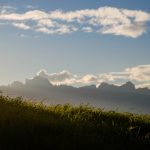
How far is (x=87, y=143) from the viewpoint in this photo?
65.0 feet

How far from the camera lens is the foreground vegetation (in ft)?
62.6

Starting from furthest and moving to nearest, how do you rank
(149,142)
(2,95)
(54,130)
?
(2,95)
(149,142)
(54,130)

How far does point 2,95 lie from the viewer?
25219 millimetres

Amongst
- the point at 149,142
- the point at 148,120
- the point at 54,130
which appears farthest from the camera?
the point at 148,120

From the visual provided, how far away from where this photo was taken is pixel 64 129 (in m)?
20.7

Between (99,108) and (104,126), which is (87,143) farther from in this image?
(99,108)

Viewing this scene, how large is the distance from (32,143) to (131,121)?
8.12m

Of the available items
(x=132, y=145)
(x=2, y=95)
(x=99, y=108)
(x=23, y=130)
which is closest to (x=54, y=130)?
(x=23, y=130)

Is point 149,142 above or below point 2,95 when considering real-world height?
below

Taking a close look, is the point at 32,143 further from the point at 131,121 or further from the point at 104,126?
the point at 131,121

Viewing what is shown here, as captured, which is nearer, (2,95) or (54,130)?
(54,130)

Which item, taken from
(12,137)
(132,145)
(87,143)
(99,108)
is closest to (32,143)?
(12,137)

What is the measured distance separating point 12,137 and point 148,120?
9.92 m

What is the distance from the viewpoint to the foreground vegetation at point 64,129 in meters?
19.1
